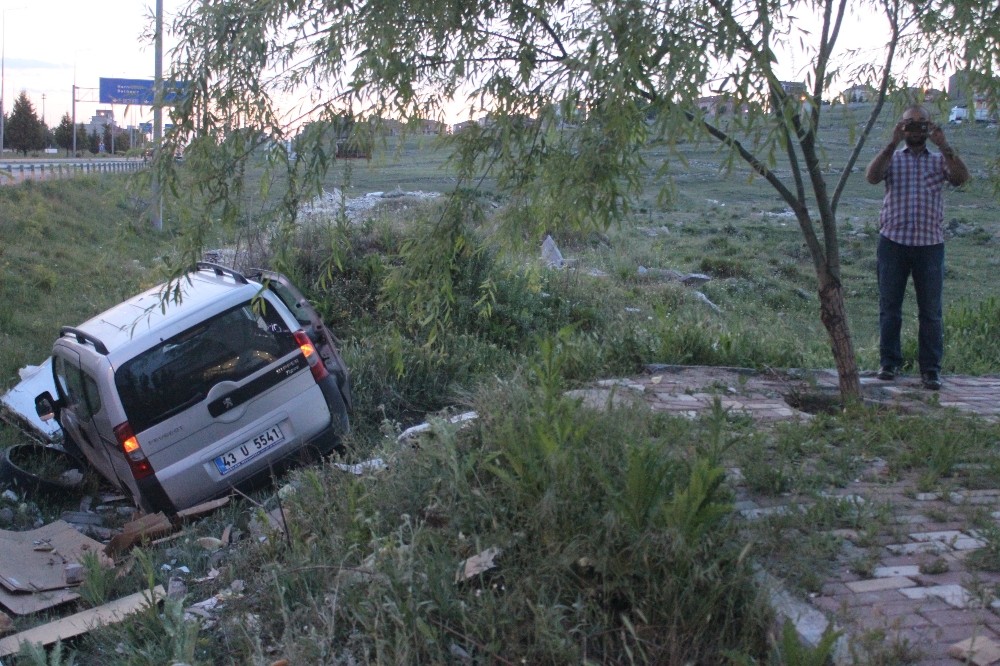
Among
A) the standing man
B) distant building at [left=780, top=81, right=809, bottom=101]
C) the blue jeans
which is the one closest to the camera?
distant building at [left=780, top=81, right=809, bottom=101]

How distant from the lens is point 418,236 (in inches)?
193

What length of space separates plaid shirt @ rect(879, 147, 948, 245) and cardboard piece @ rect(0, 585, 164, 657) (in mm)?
5372

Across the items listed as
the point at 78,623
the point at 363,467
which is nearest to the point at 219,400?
the point at 363,467

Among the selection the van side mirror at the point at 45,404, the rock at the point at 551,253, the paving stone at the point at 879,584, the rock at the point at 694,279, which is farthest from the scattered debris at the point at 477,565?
the rock at the point at 694,279

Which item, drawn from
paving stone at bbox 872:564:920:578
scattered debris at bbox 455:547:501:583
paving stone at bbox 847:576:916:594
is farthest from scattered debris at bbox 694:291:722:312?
scattered debris at bbox 455:547:501:583

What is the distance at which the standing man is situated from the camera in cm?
630

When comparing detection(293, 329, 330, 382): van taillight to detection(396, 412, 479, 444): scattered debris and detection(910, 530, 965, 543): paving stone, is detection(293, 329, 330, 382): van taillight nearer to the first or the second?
detection(396, 412, 479, 444): scattered debris

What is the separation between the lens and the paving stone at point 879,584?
335 centimetres

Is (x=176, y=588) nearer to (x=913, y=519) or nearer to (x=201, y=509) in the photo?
(x=201, y=509)

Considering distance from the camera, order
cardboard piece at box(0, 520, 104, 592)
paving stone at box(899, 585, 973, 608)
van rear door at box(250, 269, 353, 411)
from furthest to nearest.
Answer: van rear door at box(250, 269, 353, 411), cardboard piece at box(0, 520, 104, 592), paving stone at box(899, 585, 973, 608)

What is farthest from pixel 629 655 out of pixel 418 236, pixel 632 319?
pixel 632 319

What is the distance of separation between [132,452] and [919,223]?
5.70 meters

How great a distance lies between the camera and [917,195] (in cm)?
632

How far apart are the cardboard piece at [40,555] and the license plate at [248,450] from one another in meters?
0.95
